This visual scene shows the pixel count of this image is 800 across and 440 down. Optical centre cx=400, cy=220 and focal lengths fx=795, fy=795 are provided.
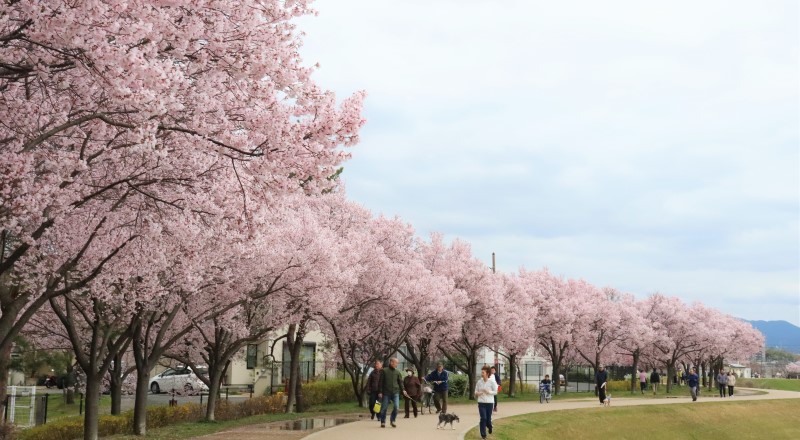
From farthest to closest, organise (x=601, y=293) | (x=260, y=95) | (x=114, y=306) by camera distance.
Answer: (x=601, y=293)
(x=114, y=306)
(x=260, y=95)

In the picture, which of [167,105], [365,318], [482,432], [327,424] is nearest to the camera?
[167,105]

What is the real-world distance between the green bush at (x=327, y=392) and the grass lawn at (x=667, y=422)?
31.3 ft

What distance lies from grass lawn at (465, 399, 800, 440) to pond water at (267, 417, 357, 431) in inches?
175

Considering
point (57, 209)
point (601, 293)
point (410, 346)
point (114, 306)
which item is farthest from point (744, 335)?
point (57, 209)

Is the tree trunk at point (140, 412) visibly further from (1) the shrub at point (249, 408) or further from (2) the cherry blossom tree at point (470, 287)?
(2) the cherry blossom tree at point (470, 287)

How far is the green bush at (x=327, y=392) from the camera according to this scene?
112 ft

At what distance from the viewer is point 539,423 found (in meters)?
28.7

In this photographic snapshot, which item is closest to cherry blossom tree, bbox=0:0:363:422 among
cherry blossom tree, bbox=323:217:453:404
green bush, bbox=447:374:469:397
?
cherry blossom tree, bbox=323:217:453:404

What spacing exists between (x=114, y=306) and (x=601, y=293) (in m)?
48.6

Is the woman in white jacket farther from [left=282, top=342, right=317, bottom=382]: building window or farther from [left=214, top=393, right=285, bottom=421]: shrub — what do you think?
[left=282, top=342, right=317, bottom=382]: building window

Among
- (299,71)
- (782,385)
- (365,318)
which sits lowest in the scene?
(782,385)

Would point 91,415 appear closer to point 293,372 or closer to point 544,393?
point 293,372

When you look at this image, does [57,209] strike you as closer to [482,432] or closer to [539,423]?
[482,432]

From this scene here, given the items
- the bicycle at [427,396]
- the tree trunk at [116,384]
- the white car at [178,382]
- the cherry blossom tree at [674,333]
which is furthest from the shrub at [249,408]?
the cherry blossom tree at [674,333]
